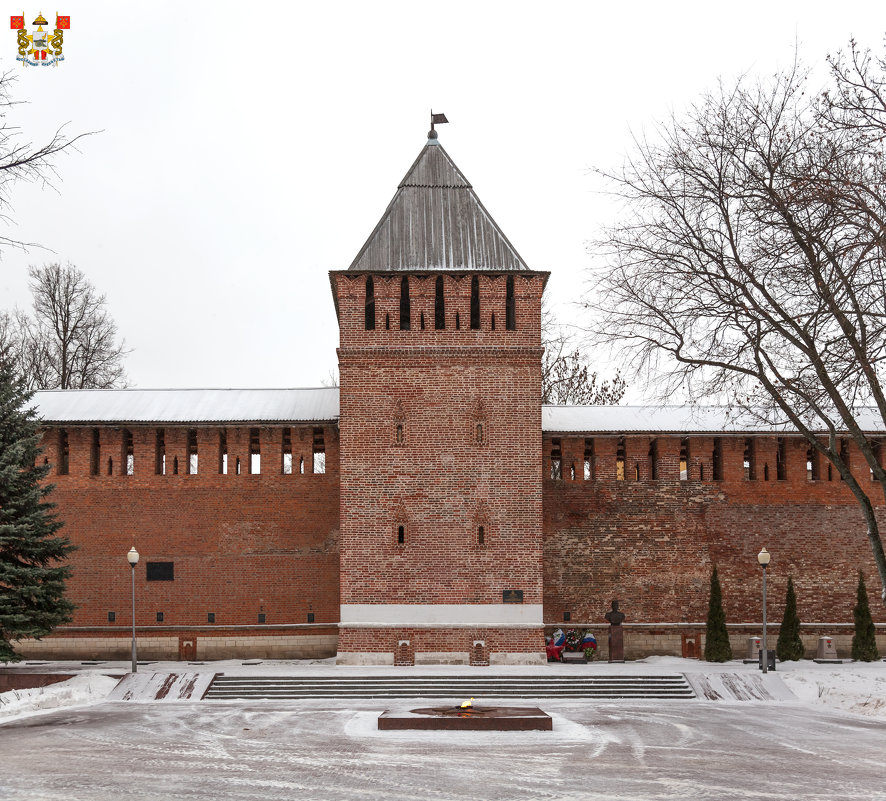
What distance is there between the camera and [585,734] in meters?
13.2

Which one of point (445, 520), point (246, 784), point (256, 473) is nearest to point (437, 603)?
point (445, 520)

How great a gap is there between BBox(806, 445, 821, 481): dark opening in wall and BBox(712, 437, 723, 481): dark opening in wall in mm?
1836

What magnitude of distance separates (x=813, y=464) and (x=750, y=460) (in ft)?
4.50

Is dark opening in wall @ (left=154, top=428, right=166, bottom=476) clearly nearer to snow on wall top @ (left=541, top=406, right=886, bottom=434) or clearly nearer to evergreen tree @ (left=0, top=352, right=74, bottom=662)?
evergreen tree @ (left=0, top=352, right=74, bottom=662)

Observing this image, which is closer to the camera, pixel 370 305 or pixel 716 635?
pixel 716 635

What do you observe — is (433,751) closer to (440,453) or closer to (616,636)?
(440,453)

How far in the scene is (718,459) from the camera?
21.9m

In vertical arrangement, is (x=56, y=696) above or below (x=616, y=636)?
below

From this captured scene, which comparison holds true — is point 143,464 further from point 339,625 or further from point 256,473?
point 339,625

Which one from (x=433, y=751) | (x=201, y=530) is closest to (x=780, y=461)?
(x=201, y=530)

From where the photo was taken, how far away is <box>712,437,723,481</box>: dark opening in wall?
71.4 feet

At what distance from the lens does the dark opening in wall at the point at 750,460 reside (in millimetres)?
21719

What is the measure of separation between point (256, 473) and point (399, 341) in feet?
13.9

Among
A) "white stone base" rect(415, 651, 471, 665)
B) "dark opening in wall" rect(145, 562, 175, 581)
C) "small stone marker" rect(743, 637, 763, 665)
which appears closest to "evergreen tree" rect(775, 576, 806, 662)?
"small stone marker" rect(743, 637, 763, 665)
